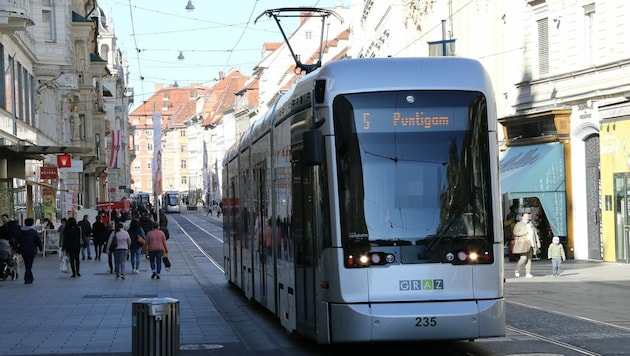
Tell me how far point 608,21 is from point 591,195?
16.9ft

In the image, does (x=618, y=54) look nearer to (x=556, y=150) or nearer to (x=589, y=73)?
(x=589, y=73)

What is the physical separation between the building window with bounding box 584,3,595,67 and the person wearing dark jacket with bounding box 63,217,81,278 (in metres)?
14.6

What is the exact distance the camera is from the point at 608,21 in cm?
3369

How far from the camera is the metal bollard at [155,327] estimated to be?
11.5 m

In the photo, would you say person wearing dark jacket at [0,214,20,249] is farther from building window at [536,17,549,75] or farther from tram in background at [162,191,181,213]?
tram in background at [162,191,181,213]

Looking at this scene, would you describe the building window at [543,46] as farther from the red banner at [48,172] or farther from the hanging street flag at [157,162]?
the hanging street flag at [157,162]

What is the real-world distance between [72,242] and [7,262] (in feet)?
6.55

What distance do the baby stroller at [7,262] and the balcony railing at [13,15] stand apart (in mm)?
7327

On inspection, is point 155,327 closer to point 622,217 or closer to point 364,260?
point 364,260

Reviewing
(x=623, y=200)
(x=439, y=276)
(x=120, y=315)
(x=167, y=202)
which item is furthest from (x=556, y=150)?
(x=167, y=202)

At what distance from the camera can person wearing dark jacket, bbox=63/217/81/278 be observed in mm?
33156

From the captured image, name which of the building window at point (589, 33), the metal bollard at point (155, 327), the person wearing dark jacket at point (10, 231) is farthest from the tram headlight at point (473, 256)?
the building window at point (589, 33)

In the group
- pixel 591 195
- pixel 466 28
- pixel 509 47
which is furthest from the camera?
pixel 466 28

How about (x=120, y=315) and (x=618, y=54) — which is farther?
(x=618, y=54)
